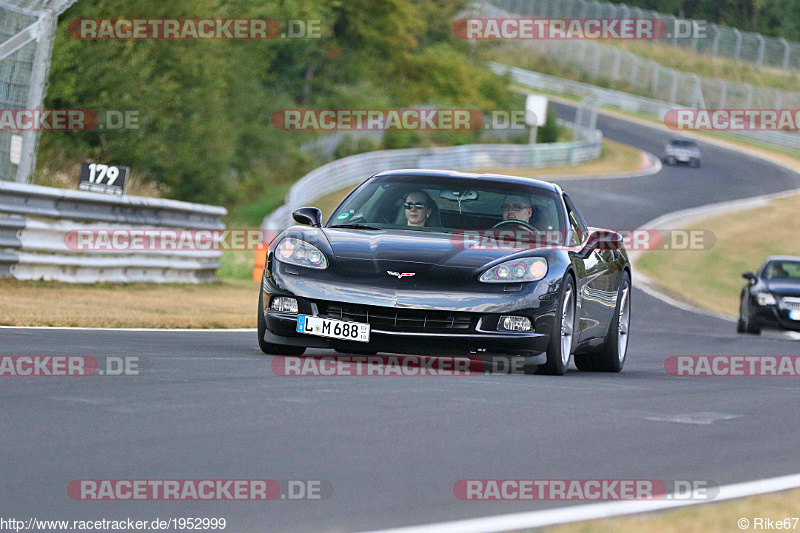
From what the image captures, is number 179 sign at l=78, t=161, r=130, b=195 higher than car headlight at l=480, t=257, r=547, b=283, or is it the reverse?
car headlight at l=480, t=257, r=547, b=283

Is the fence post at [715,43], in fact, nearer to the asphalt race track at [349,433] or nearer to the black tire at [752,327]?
the black tire at [752,327]

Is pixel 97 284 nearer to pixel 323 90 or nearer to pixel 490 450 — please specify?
pixel 490 450

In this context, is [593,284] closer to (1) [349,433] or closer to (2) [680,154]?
(1) [349,433]

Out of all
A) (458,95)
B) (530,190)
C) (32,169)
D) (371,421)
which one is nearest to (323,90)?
(458,95)

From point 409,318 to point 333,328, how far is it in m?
0.49

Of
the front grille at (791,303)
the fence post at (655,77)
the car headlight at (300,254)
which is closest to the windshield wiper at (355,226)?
the car headlight at (300,254)

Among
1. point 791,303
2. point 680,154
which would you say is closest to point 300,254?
point 791,303

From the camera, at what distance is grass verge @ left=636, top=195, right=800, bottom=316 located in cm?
2911

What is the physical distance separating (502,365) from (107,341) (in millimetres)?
2809

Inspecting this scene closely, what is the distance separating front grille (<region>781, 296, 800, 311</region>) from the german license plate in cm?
1289

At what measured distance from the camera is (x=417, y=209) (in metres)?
9.82

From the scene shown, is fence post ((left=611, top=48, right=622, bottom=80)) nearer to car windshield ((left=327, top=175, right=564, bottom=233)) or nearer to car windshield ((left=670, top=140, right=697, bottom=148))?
car windshield ((left=670, top=140, right=697, bottom=148))

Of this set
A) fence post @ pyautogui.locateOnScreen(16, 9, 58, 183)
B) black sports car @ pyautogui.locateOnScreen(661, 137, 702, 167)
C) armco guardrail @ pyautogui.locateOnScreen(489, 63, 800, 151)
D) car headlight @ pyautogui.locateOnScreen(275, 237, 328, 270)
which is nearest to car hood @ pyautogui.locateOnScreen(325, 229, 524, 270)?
car headlight @ pyautogui.locateOnScreen(275, 237, 328, 270)

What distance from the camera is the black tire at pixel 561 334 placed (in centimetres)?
893
